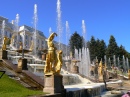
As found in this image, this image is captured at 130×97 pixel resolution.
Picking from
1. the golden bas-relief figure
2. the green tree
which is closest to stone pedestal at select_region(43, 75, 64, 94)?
the golden bas-relief figure

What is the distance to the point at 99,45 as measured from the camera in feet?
248

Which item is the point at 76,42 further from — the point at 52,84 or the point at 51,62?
the point at 52,84

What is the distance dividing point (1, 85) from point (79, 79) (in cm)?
1327

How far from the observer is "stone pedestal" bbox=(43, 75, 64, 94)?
11714 millimetres

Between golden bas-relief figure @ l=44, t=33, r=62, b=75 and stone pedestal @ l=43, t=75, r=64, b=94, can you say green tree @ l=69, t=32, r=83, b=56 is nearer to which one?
golden bas-relief figure @ l=44, t=33, r=62, b=75

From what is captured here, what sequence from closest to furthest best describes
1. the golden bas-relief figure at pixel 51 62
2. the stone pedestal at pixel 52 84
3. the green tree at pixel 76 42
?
the stone pedestal at pixel 52 84, the golden bas-relief figure at pixel 51 62, the green tree at pixel 76 42

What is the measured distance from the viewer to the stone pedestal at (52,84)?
1171cm

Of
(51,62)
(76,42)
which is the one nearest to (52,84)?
(51,62)

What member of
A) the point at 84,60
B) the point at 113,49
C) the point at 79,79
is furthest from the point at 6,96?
the point at 113,49

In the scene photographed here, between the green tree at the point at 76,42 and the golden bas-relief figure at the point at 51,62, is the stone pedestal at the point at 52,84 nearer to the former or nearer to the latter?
the golden bas-relief figure at the point at 51,62

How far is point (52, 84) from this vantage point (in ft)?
38.8

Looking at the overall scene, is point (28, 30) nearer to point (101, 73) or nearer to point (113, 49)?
point (113, 49)

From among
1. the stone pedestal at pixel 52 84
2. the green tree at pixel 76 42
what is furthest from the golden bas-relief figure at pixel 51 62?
the green tree at pixel 76 42

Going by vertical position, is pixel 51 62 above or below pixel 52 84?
above
